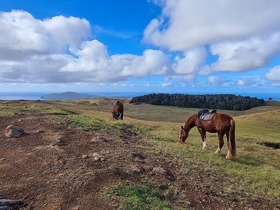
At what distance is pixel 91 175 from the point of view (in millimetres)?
11461

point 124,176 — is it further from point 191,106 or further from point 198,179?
point 191,106

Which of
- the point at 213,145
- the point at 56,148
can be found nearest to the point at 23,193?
the point at 56,148

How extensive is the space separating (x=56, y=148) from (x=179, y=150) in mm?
6579

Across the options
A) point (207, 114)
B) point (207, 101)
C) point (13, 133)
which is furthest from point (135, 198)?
point (207, 101)

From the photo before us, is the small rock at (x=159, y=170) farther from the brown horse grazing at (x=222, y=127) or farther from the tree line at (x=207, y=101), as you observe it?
the tree line at (x=207, y=101)

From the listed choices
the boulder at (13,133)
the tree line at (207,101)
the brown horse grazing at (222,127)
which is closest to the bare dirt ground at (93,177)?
the boulder at (13,133)

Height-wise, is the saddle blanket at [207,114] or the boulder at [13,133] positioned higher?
the saddle blanket at [207,114]

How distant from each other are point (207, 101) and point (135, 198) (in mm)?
103268

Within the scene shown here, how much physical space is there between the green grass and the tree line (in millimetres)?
93182

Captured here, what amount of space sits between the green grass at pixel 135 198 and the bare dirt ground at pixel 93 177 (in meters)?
0.29

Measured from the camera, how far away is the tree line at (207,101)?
332 ft

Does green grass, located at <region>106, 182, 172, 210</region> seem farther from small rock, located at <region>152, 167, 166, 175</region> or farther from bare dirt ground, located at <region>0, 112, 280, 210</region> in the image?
small rock, located at <region>152, 167, 166, 175</region>

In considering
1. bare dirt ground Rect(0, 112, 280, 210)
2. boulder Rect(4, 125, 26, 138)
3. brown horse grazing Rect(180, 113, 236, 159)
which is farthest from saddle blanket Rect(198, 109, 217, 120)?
boulder Rect(4, 125, 26, 138)

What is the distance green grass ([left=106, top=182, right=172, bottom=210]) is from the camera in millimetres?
9375
